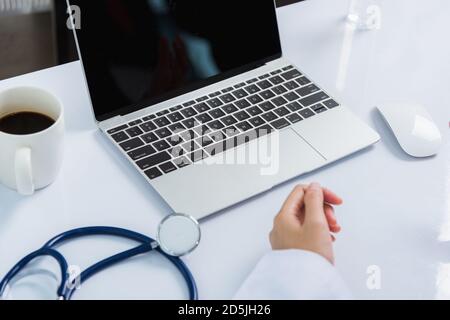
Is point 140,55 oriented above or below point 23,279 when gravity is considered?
above

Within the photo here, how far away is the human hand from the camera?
76cm

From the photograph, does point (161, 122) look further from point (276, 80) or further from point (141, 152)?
point (276, 80)

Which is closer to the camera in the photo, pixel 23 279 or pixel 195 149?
pixel 23 279

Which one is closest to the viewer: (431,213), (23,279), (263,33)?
(23,279)

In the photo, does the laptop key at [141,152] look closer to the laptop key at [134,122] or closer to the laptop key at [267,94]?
the laptop key at [134,122]

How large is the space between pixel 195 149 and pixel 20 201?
0.24 meters

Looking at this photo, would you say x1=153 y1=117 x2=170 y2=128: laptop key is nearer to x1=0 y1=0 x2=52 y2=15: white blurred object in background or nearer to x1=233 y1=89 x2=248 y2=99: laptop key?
x1=233 y1=89 x2=248 y2=99: laptop key

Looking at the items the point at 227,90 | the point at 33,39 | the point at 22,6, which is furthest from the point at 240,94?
the point at 33,39

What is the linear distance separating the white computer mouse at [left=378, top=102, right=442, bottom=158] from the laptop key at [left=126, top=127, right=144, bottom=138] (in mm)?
366

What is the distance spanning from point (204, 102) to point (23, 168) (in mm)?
295

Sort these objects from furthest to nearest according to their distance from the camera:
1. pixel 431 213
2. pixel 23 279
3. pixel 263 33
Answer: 1. pixel 263 33
2. pixel 431 213
3. pixel 23 279

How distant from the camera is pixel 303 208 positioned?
0.82 m

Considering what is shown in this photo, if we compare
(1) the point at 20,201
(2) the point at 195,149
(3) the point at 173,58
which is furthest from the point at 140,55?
(1) the point at 20,201
